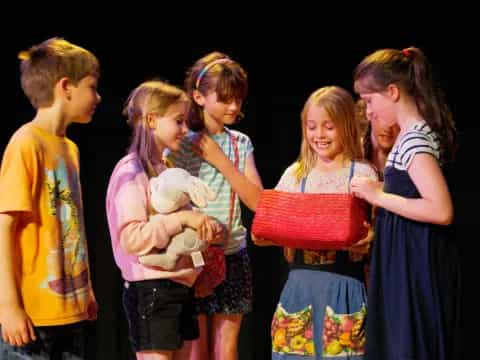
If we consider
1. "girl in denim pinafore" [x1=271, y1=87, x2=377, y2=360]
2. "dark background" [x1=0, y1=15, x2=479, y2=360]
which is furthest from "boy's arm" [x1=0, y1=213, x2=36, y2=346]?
"dark background" [x1=0, y1=15, x2=479, y2=360]

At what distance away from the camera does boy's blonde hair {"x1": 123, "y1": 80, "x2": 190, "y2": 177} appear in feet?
8.05

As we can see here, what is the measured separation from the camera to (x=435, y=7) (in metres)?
3.40

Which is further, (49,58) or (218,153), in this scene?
(218,153)

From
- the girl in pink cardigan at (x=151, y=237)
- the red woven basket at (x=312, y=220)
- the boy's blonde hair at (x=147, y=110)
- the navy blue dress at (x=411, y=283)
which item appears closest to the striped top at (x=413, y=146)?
the navy blue dress at (x=411, y=283)

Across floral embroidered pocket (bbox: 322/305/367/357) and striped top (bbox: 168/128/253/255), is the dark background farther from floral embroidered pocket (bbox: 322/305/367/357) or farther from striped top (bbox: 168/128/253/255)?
floral embroidered pocket (bbox: 322/305/367/357)

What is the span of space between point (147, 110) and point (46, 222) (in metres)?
0.53

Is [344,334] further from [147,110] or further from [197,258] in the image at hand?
[147,110]

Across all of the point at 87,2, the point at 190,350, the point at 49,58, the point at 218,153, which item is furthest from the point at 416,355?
the point at 87,2

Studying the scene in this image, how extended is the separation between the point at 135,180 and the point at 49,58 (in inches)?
17.1

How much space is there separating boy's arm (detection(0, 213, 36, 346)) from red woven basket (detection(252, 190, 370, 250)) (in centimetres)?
75

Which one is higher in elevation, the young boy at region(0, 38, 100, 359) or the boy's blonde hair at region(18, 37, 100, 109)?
the boy's blonde hair at region(18, 37, 100, 109)

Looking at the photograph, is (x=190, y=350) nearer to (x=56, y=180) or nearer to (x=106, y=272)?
(x=56, y=180)

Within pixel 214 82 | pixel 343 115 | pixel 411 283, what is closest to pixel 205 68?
pixel 214 82

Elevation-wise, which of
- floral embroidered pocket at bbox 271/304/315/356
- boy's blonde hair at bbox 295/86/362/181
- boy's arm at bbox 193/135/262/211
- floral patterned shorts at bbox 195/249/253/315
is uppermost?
boy's blonde hair at bbox 295/86/362/181
